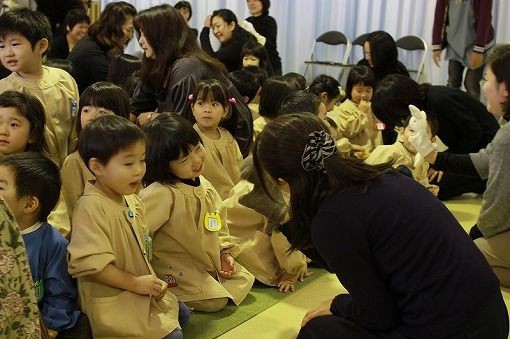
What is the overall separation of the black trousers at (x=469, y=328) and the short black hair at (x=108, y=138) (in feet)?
2.42

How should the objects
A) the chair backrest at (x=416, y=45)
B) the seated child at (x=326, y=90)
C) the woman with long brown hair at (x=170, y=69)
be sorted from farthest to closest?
the chair backrest at (x=416, y=45)
the seated child at (x=326, y=90)
the woman with long brown hair at (x=170, y=69)

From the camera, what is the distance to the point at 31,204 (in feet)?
5.57

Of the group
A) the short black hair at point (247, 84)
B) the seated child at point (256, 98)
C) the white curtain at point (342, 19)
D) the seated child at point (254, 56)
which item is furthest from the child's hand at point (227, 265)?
the white curtain at point (342, 19)

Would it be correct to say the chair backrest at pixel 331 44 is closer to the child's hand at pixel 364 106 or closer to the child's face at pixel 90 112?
the child's hand at pixel 364 106

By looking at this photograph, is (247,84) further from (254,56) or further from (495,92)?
(495,92)

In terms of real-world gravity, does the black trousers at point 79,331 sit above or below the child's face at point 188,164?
below

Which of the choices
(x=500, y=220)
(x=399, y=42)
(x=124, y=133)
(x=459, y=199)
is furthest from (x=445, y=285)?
(x=399, y=42)

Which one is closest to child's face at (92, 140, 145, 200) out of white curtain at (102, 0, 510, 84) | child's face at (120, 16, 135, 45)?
child's face at (120, 16, 135, 45)

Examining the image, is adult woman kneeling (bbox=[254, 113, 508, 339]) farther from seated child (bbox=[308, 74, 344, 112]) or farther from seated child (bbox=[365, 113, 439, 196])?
seated child (bbox=[308, 74, 344, 112])

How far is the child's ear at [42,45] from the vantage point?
2.37m

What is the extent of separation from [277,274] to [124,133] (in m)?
0.98

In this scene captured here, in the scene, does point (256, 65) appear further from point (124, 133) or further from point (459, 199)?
point (124, 133)

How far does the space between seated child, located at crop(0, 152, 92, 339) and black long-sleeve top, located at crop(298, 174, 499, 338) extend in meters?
0.73

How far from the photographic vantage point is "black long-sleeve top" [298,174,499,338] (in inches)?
57.8
